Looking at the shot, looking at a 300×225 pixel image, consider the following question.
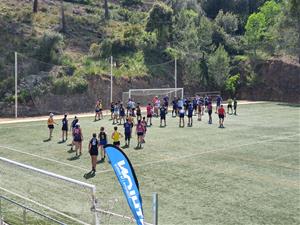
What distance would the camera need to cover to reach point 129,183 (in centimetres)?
866

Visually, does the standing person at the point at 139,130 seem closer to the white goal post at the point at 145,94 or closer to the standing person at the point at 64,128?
the standing person at the point at 64,128

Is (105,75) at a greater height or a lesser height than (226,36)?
lesser

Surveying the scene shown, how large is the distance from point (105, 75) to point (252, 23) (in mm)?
28219

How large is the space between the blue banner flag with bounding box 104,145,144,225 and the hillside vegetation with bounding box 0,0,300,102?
3647cm

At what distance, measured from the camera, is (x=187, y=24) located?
202 feet

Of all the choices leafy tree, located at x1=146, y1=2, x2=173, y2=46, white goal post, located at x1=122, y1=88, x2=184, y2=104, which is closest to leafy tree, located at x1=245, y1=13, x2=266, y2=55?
leafy tree, located at x1=146, y1=2, x2=173, y2=46

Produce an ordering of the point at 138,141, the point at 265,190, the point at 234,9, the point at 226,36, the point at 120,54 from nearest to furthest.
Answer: the point at 265,190 < the point at 138,141 < the point at 120,54 < the point at 226,36 < the point at 234,9

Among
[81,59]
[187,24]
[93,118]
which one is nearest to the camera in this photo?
[93,118]

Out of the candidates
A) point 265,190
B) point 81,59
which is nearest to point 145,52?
point 81,59

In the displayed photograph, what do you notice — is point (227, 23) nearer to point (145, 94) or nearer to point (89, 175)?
point (145, 94)

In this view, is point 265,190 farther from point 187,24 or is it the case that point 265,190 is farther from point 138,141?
point 187,24

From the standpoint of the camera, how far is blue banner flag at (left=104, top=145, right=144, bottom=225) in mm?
8609

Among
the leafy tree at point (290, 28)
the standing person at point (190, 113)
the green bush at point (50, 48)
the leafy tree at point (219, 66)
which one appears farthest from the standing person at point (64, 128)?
the leafy tree at point (290, 28)

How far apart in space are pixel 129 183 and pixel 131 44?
51020 mm
